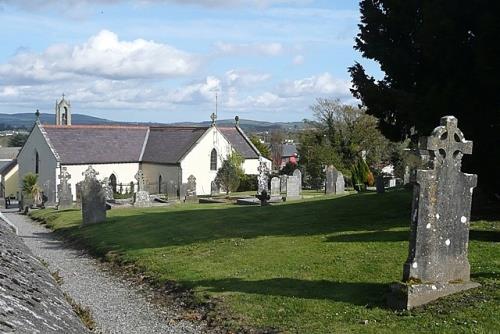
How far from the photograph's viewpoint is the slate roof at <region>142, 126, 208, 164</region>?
185 ft

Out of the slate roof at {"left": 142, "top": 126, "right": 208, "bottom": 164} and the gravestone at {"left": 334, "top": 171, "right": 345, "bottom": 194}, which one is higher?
the slate roof at {"left": 142, "top": 126, "right": 208, "bottom": 164}

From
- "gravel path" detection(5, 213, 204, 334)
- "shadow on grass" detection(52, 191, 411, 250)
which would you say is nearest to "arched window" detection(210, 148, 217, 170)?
"shadow on grass" detection(52, 191, 411, 250)

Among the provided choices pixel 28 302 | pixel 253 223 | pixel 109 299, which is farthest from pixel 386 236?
pixel 28 302

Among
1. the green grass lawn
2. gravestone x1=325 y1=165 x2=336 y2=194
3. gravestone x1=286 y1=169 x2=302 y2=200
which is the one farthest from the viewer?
gravestone x1=325 y1=165 x2=336 y2=194

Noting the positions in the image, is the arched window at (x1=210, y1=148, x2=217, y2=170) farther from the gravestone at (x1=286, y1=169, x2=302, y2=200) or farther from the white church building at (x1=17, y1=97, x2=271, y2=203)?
the gravestone at (x1=286, y1=169, x2=302, y2=200)

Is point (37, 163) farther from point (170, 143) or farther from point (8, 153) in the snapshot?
point (8, 153)

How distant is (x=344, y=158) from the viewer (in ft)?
196

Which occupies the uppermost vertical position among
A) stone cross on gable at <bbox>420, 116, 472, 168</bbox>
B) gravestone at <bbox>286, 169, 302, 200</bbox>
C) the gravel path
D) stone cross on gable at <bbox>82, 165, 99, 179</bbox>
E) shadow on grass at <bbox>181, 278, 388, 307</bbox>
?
stone cross on gable at <bbox>420, 116, 472, 168</bbox>

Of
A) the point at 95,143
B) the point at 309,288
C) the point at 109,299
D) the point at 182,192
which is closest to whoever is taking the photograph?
the point at 309,288

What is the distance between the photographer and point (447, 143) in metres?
10.1

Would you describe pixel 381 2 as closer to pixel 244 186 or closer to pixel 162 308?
pixel 162 308

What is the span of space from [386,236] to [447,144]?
497 cm

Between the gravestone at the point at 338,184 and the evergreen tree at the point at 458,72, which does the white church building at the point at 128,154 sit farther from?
the evergreen tree at the point at 458,72

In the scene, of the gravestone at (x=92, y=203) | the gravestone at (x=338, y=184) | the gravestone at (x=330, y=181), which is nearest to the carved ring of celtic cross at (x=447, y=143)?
the gravestone at (x=92, y=203)
